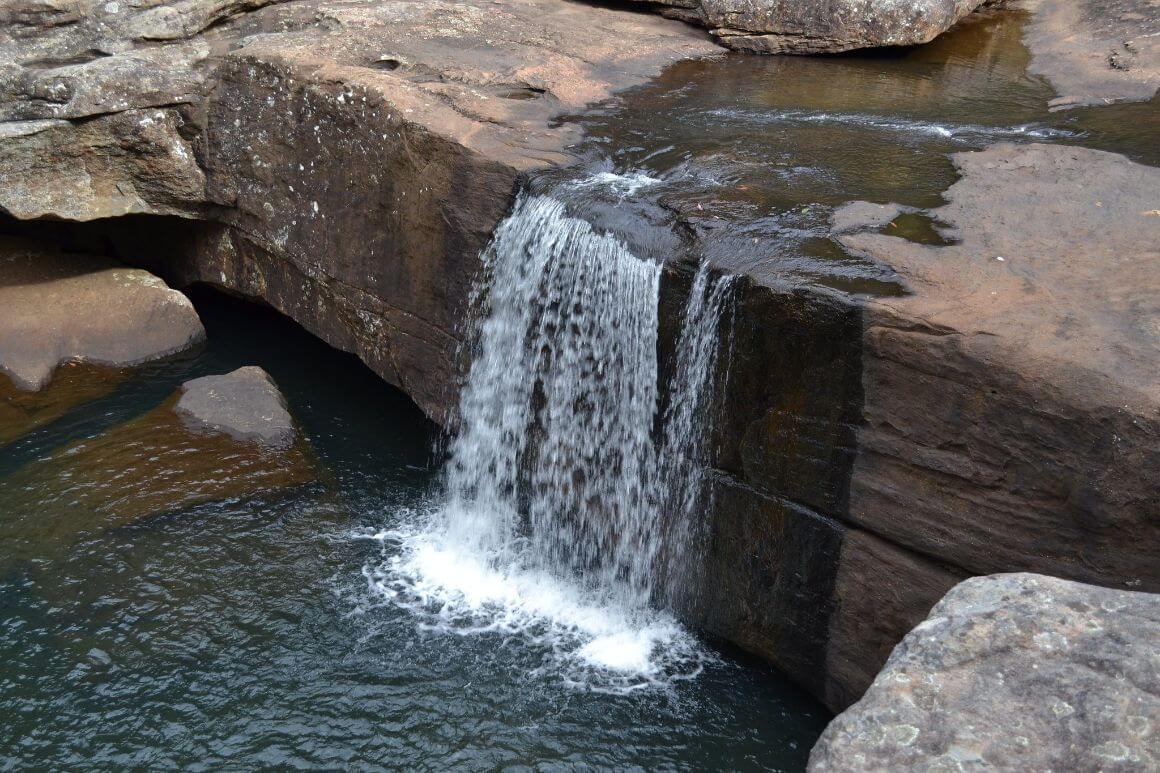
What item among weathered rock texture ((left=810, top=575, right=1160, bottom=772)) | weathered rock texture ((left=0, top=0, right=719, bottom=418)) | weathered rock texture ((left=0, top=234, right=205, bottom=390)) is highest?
weathered rock texture ((left=0, top=0, right=719, bottom=418))

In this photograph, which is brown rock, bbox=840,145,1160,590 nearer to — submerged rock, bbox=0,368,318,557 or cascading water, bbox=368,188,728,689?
cascading water, bbox=368,188,728,689

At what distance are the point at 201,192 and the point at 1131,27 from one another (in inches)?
284

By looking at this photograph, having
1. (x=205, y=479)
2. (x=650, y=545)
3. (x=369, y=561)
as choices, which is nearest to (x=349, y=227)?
(x=205, y=479)

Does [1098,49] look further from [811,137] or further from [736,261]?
[736,261]

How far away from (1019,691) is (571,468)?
3437 millimetres

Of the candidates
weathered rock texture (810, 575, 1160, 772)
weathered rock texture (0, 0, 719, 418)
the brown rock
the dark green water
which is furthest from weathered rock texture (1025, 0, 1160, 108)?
weathered rock texture (810, 575, 1160, 772)

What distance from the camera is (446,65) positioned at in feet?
25.0

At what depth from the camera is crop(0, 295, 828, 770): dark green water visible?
476cm

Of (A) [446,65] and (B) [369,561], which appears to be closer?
(B) [369,561]

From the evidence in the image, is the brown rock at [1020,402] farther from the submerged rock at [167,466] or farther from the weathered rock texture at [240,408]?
the weathered rock texture at [240,408]

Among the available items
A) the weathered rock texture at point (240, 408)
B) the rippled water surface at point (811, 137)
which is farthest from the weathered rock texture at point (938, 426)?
the weathered rock texture at point (240, 408)

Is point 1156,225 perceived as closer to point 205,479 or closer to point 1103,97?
point 1103,97

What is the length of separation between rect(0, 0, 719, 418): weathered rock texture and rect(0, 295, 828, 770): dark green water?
62.3 inches

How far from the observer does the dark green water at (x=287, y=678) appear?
476cm
